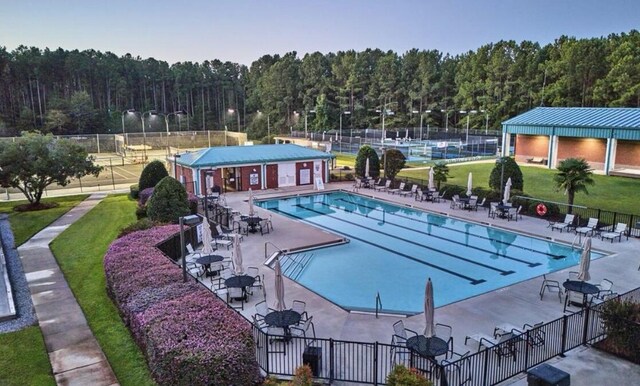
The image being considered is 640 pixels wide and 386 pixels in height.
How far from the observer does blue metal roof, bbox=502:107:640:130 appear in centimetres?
3525

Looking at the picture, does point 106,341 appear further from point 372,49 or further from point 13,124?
point 372,49

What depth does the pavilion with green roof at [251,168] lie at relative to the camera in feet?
99.7

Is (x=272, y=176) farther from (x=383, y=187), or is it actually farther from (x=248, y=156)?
(x=383, y=187)

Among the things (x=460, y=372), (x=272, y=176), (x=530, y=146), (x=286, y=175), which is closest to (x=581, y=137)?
(x=530, y=146)

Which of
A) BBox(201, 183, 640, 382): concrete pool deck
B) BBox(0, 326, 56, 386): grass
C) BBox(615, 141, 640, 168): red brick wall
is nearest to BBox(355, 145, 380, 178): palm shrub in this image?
BBox(201, 183, 640, 382): concrete pool deck

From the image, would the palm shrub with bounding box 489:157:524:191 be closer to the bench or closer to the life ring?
the life ring

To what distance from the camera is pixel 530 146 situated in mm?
42812

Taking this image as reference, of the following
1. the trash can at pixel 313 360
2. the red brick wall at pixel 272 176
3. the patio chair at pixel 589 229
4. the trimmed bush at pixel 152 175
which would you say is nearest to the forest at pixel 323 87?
the red brick wall at pixel 272 176

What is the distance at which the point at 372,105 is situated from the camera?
90375mm

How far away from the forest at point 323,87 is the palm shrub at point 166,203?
45.9m

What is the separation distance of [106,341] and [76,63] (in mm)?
98010

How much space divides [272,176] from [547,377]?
26.6 meters

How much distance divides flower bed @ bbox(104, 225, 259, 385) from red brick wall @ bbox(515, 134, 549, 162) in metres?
38.3

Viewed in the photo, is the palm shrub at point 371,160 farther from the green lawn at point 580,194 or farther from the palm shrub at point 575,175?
the palm shrub at point 575,175
